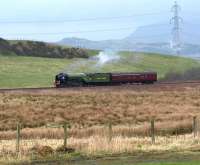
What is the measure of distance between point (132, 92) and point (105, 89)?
3.25 m

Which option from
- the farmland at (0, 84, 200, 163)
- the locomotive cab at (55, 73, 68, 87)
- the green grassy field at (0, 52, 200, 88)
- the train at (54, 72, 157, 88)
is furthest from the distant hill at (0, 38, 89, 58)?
the farmland at (0, 84, 200, 163)

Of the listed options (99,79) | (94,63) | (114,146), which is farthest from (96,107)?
(94,63)

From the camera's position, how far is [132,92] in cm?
6281

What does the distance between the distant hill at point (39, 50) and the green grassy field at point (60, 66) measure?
7238 millimetres

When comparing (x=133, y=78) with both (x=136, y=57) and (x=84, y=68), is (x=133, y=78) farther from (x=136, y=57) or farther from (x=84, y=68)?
(x=136, y=57)

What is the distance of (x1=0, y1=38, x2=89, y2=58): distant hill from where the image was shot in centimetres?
13289

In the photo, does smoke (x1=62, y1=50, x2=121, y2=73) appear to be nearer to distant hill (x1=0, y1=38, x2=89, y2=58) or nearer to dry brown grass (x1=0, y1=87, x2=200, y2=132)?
distant hill (x1=0, y1=38, x2=89, y2=58)

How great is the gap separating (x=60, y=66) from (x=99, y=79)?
40991mm

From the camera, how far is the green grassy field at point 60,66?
9406 centimetres

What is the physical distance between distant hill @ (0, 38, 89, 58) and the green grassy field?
7238mm

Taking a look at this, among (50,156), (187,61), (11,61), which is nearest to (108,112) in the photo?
(50,156)

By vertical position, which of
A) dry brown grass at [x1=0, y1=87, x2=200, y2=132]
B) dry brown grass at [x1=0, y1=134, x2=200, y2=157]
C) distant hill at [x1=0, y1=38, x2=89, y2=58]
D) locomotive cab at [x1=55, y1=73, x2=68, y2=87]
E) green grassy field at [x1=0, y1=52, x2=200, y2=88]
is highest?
distant hill at [x1=0, y1=38, x2=89, y2=58]

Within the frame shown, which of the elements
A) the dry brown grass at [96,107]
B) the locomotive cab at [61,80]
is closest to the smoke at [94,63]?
the locomotive cab at [61,80]

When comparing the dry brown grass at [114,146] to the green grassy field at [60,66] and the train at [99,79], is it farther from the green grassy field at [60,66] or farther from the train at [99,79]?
the green grassy field at [60,66]
